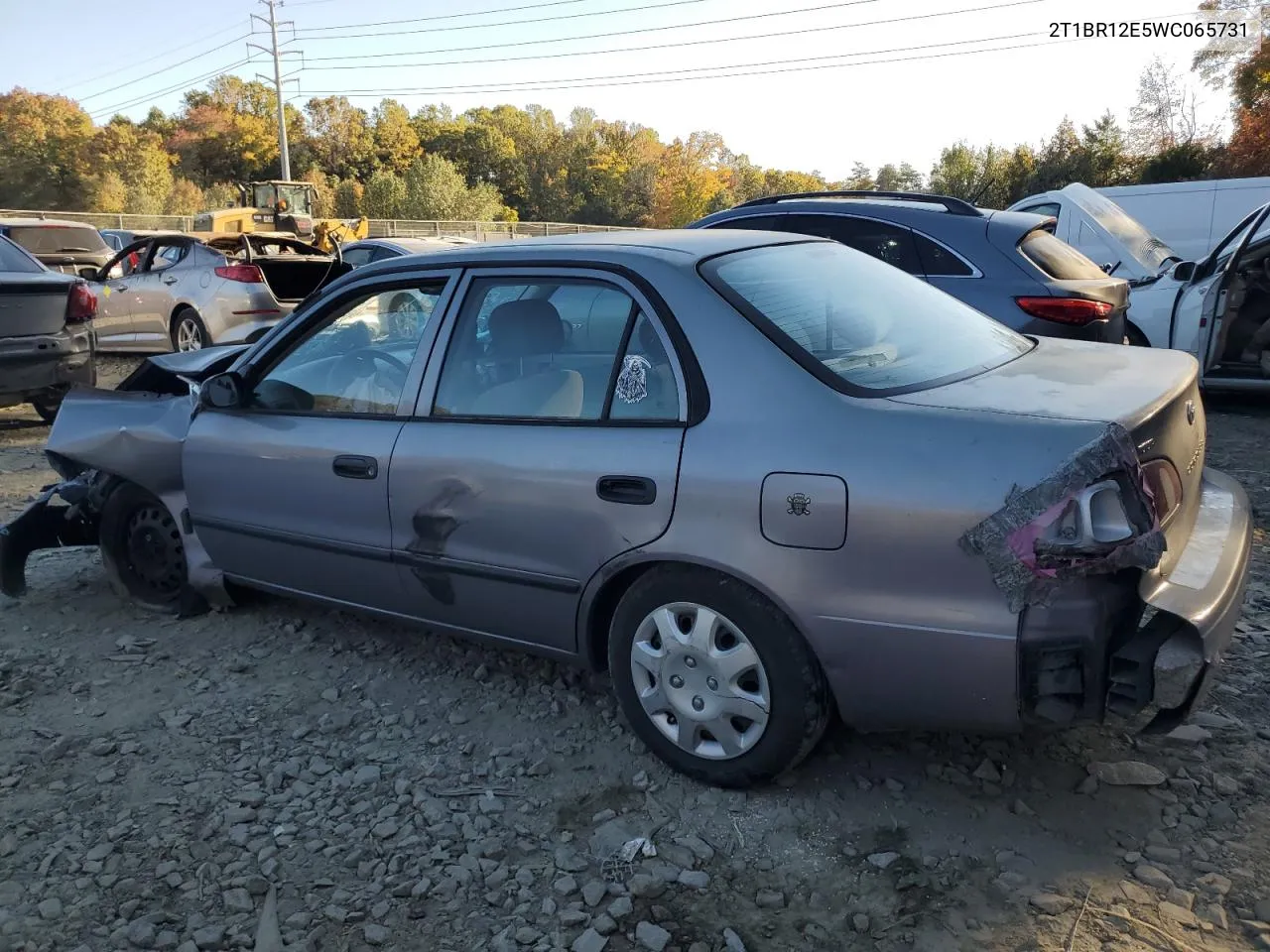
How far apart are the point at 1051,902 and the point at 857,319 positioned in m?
1.71

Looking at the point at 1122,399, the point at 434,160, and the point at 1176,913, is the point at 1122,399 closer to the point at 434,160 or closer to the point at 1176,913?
the point at 1176,913

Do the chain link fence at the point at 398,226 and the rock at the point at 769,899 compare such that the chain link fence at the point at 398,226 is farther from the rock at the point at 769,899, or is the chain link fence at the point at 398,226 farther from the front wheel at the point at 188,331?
the rock at the point at 769,899

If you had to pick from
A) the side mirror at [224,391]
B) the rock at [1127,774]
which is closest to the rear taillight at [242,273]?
the side mirror at [224,391]

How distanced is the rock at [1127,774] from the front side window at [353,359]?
2573mm

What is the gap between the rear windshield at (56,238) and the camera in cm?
1541

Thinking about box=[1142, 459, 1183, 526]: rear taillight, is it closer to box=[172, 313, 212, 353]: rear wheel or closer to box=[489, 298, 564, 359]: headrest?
box=[489, 298, 564, 359]: headrest

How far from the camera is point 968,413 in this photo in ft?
8.10

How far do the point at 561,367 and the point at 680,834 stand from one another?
4.81ft

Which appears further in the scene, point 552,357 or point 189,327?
point 189,327

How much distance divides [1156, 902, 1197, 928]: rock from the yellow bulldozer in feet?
72.0

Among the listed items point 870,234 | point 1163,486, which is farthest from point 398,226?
point 1163,486

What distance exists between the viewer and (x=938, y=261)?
6234 millimetres

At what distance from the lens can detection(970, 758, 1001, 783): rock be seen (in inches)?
113

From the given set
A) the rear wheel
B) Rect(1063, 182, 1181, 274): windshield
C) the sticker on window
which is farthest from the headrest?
the rear wheel
